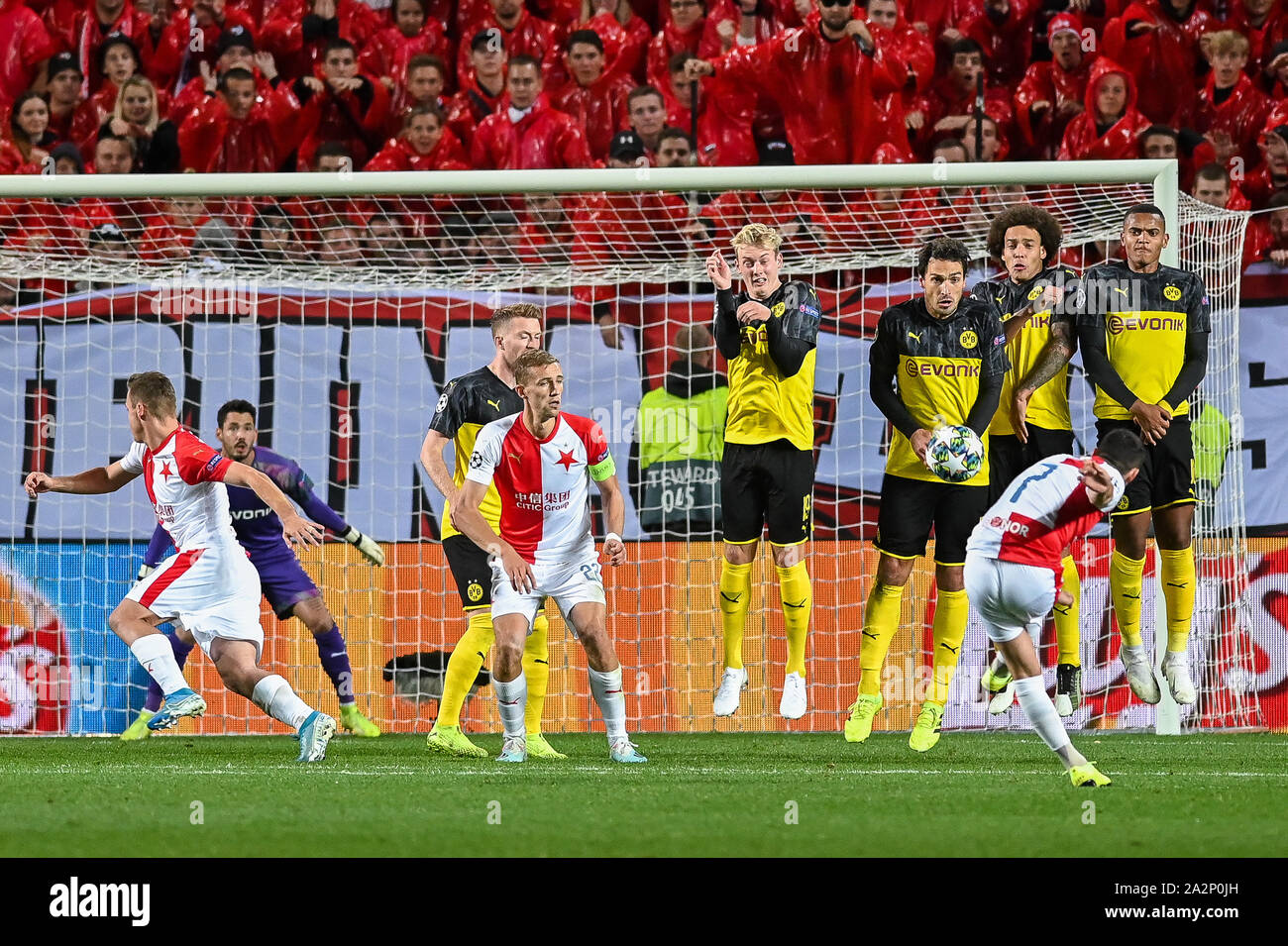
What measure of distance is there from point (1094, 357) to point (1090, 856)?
12.4ft

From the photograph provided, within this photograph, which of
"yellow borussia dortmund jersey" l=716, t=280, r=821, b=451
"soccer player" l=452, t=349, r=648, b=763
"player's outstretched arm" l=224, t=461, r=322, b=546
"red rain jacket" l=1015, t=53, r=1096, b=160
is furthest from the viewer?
"red rain jacket" l=1015, t=53, r=1096, b=160

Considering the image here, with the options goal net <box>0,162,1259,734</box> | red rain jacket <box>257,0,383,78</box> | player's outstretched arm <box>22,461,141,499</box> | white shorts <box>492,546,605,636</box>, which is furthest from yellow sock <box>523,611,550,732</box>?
red rain jacket <box>257,0,383,78</box>

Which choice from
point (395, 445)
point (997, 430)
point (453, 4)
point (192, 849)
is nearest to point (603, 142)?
point (453, 4)

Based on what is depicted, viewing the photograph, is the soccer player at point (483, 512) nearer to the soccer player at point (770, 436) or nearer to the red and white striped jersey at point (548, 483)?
the red and white striped jersey at point (548, 483)

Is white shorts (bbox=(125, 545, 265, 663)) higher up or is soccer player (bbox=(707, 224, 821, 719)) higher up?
soccer player (bbox=(707, 224, 821, 719))

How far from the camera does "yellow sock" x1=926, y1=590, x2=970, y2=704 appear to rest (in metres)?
7.70

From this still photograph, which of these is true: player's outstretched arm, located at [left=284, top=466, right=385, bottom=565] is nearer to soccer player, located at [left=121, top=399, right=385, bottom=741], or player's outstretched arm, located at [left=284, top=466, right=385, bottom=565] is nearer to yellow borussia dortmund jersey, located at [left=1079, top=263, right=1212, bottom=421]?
soccer player, located at [left=121, top=399, right=385, bottom=741]

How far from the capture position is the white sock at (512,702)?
7.02 m

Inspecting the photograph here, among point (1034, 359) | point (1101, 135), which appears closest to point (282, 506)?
point (1034, 359)

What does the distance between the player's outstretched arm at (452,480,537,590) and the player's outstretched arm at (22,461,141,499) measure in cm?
182

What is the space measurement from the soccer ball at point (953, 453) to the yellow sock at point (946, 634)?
0.67 meters

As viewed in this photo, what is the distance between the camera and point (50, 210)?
11.1m

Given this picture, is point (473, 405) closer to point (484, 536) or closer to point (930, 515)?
point (484, 536)

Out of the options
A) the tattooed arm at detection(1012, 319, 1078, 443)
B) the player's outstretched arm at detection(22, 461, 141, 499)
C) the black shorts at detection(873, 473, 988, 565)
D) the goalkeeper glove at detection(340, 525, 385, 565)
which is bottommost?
the goalkeeper glove at detection(340, 525, 385, 565)
